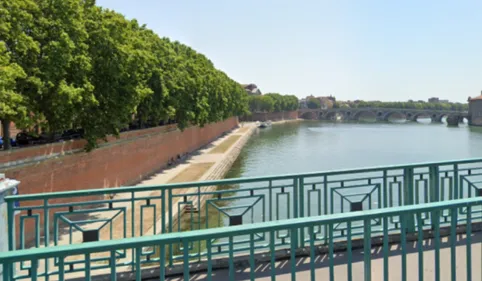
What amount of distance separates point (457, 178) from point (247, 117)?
303 feet

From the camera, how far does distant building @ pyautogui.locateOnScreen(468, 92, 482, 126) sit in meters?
85.2

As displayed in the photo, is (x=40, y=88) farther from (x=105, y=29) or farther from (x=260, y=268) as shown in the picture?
(x=260, y=268)

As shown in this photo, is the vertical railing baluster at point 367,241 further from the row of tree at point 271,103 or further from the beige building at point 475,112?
the beige building at point 475,112

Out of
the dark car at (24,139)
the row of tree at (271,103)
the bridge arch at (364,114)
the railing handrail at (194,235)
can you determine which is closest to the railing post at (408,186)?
the railing handrail at (194,235)

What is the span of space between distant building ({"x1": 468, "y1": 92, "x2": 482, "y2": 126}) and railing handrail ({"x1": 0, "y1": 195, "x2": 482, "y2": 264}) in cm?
9389

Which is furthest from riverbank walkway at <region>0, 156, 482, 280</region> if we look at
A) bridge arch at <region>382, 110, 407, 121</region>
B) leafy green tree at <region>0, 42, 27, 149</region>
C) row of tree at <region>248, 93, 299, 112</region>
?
bridge arch at <region>382, 110, 407, 121</region>

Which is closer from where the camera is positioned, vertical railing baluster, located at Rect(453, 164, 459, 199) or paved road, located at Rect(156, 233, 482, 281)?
paved road, located at Rect(156, 233, 482, 281)

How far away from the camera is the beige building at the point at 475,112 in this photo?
85206 mm

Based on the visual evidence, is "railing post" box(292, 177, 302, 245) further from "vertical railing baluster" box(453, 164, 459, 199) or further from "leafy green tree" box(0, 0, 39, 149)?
"leafy green tree" box(0, 0, 39, 149)

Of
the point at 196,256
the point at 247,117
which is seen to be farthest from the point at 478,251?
the point at 247,117

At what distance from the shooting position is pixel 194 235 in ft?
7.57

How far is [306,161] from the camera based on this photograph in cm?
3331

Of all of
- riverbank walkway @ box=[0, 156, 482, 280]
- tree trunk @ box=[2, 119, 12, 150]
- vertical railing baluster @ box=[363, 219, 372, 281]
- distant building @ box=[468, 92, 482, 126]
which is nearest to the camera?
riverbank walkway @ box=[0, 156, 482, 280]

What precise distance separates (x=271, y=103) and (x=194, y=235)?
9447 centimetres
